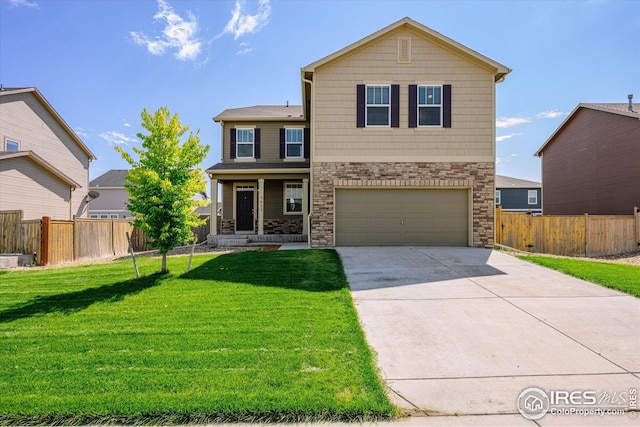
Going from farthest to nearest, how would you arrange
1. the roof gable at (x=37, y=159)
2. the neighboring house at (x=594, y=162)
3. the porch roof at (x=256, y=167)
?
the neighboring house at (x=594, y=162)
the porch roof at (x=256, y=167)
the roof gable at (x=37, y=159)

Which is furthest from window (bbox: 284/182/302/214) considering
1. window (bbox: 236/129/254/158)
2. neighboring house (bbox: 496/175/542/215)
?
neighboring house (bbox: 496/175/542/215)

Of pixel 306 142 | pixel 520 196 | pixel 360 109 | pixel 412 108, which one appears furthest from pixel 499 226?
pixel 520 196

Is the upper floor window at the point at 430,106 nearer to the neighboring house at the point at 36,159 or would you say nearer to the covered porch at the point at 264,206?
the covered porch at the point at 264,206

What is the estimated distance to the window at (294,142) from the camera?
16.8m

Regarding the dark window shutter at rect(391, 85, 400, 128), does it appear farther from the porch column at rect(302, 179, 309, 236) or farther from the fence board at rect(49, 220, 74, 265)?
the fence board at rect(49, 220, 74, 265)

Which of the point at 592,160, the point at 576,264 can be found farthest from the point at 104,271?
the point at 592,160

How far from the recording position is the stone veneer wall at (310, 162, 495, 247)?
38.2ft

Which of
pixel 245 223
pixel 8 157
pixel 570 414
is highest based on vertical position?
pixel 8 157

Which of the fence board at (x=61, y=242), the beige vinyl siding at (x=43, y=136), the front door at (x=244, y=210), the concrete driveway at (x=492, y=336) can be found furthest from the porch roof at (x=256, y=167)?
the beige vinyl siding at (x=43, y=136)

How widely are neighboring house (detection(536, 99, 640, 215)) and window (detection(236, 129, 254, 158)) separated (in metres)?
18.1

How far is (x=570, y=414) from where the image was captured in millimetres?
2844

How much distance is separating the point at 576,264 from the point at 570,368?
6870 millimetres

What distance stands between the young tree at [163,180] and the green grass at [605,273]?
342 inches

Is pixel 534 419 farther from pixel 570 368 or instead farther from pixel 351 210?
pixel 351 210
